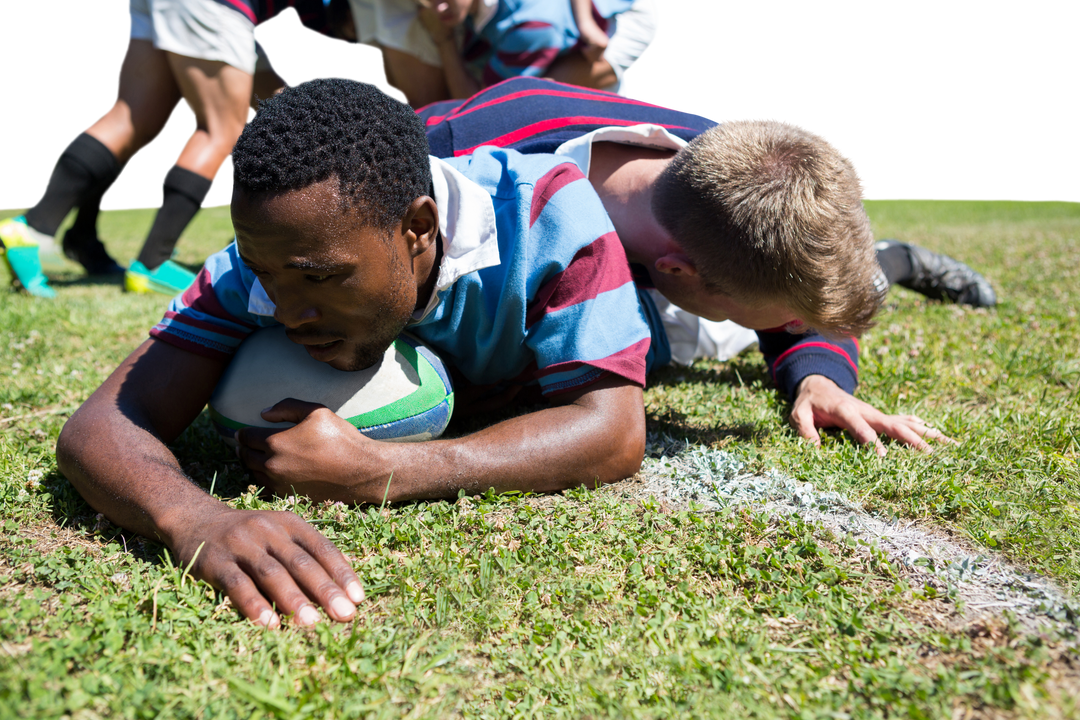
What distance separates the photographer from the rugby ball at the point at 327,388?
244 cm

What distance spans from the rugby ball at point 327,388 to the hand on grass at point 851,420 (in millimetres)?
1479

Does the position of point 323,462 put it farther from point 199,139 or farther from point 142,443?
point 199,139

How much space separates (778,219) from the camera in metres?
2.44

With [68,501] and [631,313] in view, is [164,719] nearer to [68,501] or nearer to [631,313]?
[68,501]

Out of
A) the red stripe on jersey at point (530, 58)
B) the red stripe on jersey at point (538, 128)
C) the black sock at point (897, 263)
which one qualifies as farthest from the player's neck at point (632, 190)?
the black sock at point (897, 263)

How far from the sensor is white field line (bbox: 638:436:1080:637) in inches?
71.3

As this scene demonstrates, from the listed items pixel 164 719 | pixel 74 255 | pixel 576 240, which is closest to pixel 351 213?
pixel 576 240

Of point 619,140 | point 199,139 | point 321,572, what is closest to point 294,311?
point 321,572

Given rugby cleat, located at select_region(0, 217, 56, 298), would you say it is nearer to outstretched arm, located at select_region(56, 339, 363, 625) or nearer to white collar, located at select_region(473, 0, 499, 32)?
white collar, located at select_region(473, 0, 499, 32)

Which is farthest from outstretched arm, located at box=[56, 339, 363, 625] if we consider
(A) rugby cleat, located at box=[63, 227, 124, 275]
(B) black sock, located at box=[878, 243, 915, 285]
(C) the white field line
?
(A) rugby cleat, located at box=[63, 227, 124, 275]

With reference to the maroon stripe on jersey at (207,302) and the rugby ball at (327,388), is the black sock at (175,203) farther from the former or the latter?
the rugby ball at (327,388)

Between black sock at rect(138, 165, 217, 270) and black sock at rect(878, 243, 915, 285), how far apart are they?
475 cm

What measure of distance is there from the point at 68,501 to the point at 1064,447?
344 centimetres

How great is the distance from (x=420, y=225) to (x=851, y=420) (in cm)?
179
